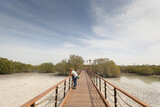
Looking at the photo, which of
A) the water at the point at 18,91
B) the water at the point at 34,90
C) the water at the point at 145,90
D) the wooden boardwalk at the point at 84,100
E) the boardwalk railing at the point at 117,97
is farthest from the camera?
the water at the point at 145,90

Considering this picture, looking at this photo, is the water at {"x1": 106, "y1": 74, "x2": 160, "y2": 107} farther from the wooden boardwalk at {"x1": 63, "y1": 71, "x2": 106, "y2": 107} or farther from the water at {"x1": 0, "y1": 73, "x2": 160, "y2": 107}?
the wooden boardwalk at {"x1": 63, "y1": 71, "x2": 106, "y2": 107}

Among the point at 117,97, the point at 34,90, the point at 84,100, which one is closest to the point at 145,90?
the point at 117,97

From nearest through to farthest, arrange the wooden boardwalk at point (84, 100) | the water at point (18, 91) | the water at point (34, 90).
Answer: the wooden boardwalk at point (84, 100) → the water at point (18, 91) → the water at point (34, 90)

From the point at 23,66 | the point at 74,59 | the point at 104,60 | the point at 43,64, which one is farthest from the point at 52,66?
the point at 104,60

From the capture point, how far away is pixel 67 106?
3793mm

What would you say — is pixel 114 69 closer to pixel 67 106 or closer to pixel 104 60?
pixel 104 60

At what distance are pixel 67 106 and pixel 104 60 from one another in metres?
39.7

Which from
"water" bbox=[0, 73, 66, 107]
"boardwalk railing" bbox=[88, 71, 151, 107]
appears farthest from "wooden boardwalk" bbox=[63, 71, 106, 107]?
"water" bbox=[0, 73, 66, 107]

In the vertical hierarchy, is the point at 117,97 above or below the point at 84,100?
below

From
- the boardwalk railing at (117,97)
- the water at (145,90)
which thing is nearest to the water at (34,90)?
the water at (145,90)

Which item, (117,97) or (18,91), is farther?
(18,91)

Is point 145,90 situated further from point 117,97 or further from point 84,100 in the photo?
point 84,100

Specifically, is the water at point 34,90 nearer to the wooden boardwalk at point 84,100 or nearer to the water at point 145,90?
the water at point 145,90

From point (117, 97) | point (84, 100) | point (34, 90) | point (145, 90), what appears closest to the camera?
point (84, 100)
